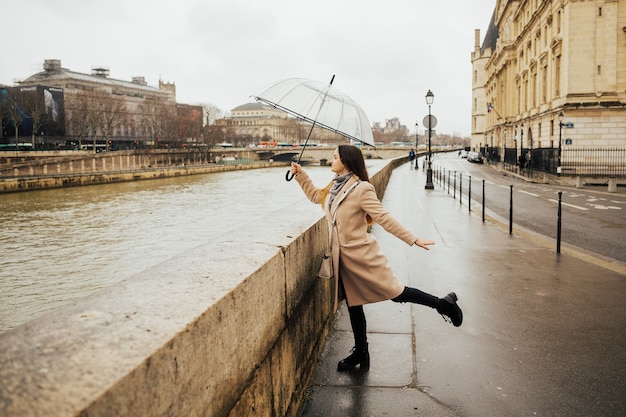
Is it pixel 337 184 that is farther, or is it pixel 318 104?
pixel 318 104

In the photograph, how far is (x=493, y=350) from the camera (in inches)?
166

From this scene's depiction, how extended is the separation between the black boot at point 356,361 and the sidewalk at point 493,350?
61 mm

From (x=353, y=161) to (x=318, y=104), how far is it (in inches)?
65.1

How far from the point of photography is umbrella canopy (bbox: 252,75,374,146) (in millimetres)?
5246

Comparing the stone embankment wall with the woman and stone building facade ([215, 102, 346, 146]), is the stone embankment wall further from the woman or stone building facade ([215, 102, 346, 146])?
stone building facade ([215, 102, 346, 146])

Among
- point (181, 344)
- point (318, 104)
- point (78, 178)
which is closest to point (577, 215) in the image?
point (318, 104)

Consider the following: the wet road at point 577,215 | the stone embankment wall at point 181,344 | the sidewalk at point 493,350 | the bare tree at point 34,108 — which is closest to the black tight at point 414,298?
the sidewalk at point 493,350

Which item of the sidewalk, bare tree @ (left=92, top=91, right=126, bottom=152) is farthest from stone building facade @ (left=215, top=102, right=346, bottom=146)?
the sidewalk

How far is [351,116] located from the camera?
5.52 m

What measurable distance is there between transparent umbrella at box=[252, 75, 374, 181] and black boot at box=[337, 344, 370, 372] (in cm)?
208

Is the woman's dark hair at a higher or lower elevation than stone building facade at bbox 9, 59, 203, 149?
lower

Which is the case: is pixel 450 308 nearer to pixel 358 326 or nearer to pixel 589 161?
pixel 358 326

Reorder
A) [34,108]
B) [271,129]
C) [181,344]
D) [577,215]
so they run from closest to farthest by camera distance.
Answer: [181,344] < [577,215] < [34,108] < [271,129]

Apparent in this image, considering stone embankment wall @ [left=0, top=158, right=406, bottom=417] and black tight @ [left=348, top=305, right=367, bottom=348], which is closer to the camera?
stone embankment wall @ [left=0, top=158, right=406, bottom=417]
